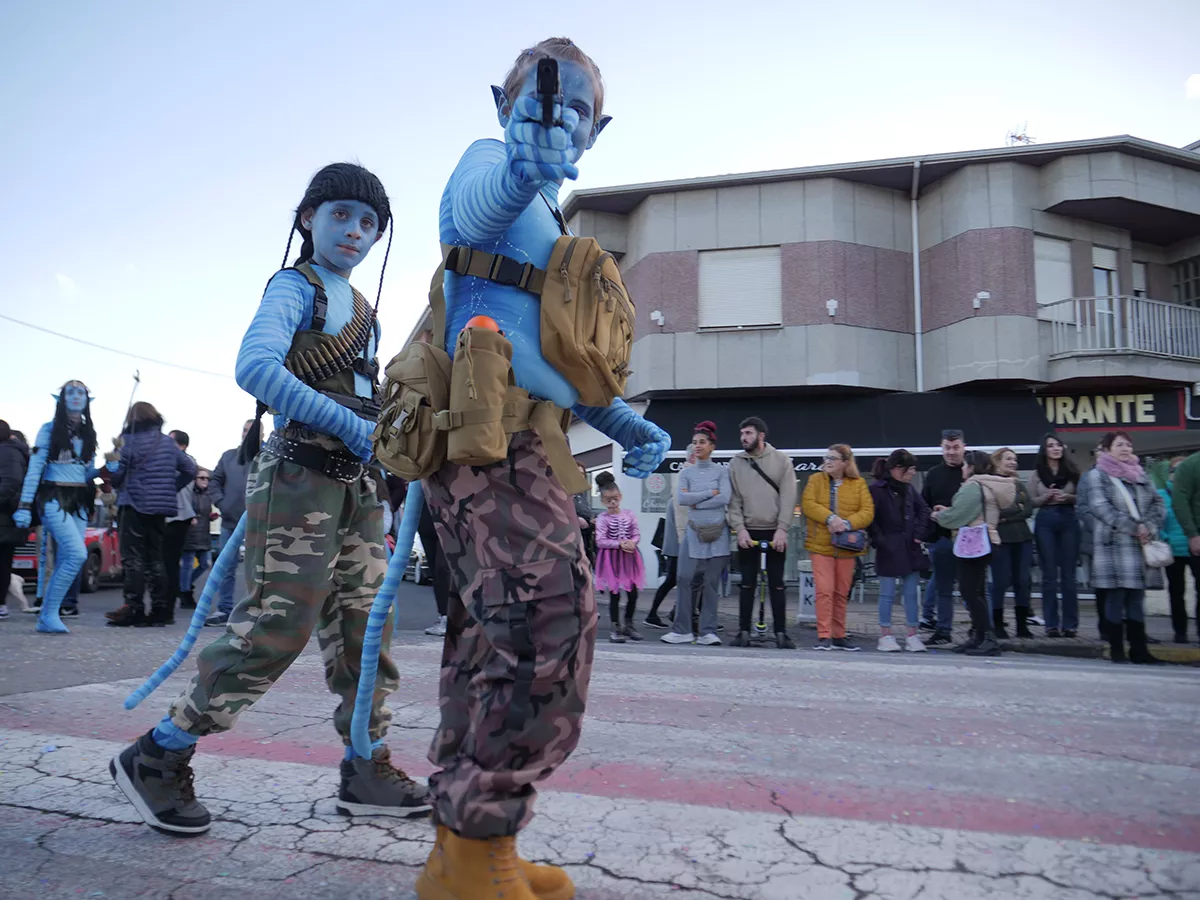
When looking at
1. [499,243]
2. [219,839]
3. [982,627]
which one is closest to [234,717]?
[219,839]

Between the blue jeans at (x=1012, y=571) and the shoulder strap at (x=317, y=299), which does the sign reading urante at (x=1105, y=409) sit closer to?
the blue jeans at (x=1012, y=571)

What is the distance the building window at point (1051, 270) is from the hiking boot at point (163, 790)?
2033cm

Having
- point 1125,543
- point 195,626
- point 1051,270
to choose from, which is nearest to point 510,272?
point 195,626

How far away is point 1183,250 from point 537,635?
24.3 metres

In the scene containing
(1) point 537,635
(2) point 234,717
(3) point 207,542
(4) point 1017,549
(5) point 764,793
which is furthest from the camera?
(3) point 207,542

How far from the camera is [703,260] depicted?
65.8ft

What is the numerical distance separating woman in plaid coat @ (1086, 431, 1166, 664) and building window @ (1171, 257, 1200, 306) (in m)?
17.2

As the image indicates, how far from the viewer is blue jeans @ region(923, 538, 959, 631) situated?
8.50 m

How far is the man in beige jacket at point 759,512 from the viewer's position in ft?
26.0

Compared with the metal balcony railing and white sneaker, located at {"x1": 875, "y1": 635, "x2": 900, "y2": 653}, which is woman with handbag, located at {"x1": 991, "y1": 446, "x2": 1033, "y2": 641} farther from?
the metal balcony railing

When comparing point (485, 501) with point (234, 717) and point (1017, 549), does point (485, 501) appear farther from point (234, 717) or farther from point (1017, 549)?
point (1017, 549)

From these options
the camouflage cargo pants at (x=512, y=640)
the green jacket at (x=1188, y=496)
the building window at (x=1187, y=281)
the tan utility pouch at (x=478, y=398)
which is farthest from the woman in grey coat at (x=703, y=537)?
the building window at (x=1187, y=281)

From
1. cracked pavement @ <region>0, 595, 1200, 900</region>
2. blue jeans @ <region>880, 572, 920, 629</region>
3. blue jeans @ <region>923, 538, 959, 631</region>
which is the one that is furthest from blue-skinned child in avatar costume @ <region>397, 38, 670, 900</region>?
blue jeans @ <region>923, 538, 959, 631</region>

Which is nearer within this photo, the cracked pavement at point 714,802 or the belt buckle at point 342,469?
the cracked pavement at point 714,802
